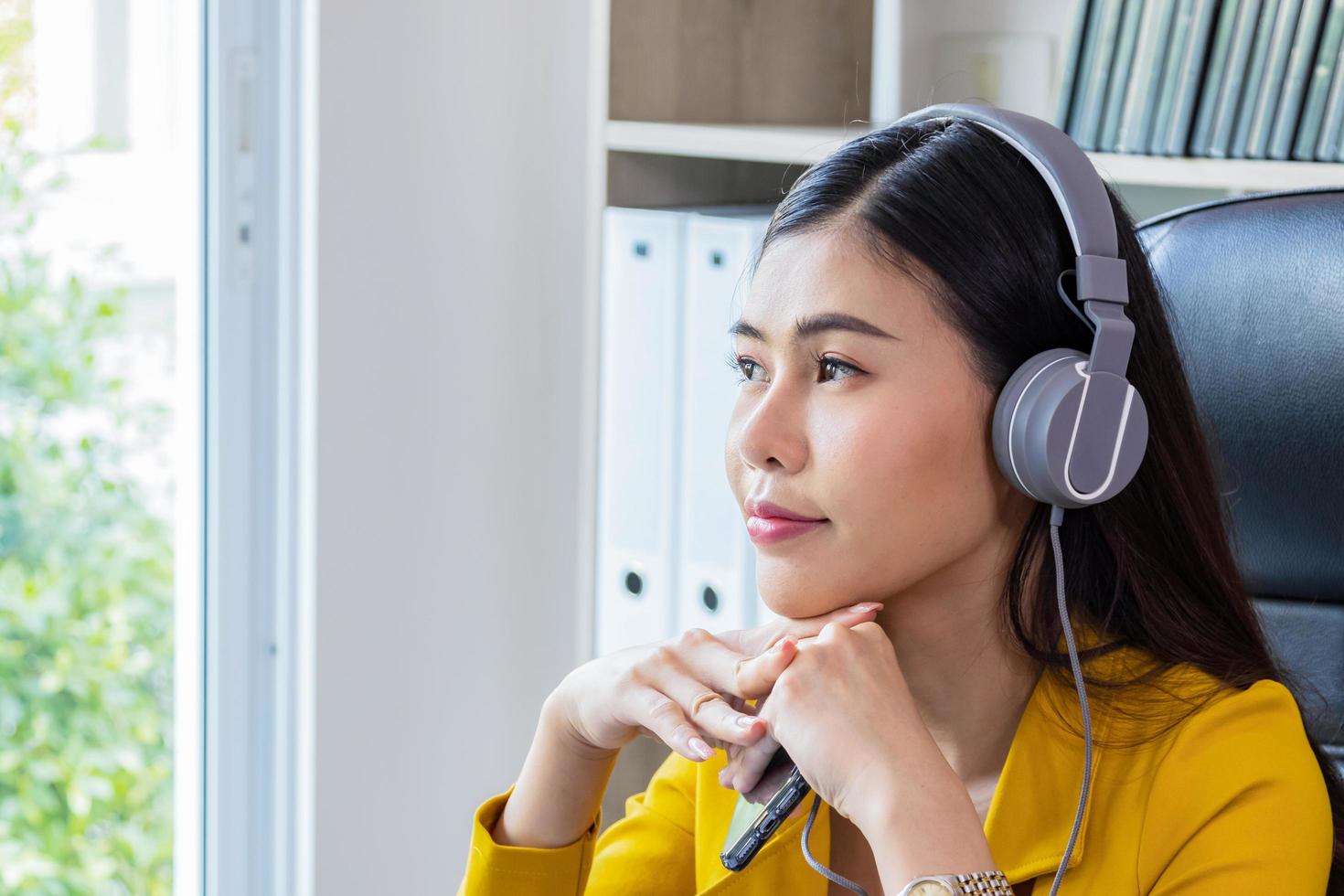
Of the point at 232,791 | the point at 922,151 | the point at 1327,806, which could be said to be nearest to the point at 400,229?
the point at 232,791

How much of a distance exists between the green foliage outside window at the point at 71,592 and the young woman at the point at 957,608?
3.23 feet

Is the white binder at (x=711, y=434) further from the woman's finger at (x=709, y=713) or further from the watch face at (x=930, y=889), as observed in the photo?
the watch face at (x=930, y=889)

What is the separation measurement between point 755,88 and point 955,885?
130 centimetres

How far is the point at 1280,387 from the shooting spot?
109 cm

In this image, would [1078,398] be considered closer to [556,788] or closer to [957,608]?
[957,608]

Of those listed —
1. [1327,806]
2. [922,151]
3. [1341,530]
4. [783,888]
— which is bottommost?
[783,888]

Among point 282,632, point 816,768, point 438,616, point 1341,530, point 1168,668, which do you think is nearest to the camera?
point 816,768

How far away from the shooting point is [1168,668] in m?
0.97

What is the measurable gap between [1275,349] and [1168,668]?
285 mm

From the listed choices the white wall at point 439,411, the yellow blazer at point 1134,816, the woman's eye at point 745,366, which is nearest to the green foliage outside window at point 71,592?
the white wall at point 439,411

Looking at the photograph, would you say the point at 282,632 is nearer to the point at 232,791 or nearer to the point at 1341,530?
the point at 232,791

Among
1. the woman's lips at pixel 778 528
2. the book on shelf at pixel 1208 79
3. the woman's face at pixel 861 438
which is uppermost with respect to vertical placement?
the book on shelf at pixel 1208 79

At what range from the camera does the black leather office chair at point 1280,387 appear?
1.07 m

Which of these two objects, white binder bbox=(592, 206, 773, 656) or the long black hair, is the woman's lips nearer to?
the long black hair
